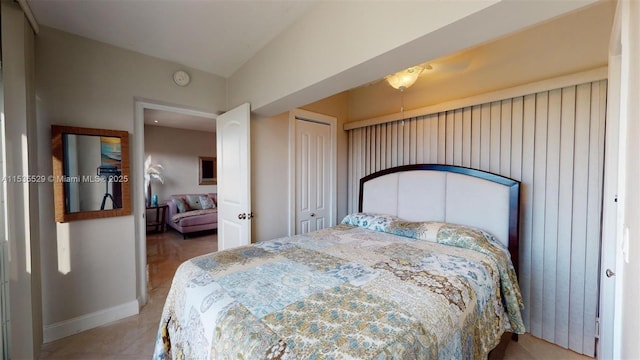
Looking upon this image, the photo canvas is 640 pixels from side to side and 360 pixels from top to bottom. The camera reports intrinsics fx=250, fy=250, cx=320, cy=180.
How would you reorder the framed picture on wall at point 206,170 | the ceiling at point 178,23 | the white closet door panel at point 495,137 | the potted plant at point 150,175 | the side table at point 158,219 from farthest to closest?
the framed picture on wall at point 206,170 < the potted plant at point 150,175 < the side table at point 158,219 < the white closet door panel at point 495,137 < the ceiling at point 178,23

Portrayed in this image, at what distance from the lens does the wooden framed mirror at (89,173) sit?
6.55 ft

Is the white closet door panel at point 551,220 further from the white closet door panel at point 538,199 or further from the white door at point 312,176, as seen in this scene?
the white door at point 312,176

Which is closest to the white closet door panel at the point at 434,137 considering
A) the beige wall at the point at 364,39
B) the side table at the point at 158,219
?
the beige wall at the point at 364,39

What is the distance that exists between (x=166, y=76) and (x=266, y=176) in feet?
4.60

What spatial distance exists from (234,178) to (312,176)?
3.22 feet

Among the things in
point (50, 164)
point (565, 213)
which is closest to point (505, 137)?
point (565, 213)

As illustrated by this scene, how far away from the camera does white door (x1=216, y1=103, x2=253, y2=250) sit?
2410 mm

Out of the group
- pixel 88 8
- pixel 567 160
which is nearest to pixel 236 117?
pixel 88 8

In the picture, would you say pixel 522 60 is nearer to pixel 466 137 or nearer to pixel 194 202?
pixel 466 137

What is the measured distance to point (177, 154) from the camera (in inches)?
244

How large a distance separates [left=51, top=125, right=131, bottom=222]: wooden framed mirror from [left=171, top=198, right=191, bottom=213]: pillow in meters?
3.54

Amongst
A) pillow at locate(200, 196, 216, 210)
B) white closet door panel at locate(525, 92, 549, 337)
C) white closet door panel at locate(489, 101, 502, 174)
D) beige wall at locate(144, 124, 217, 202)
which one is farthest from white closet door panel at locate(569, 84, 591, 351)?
beige wall at locate(144, 124, 217, 202)

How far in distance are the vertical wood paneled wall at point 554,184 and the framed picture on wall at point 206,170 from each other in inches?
239

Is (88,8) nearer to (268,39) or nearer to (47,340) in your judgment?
(268,39)
